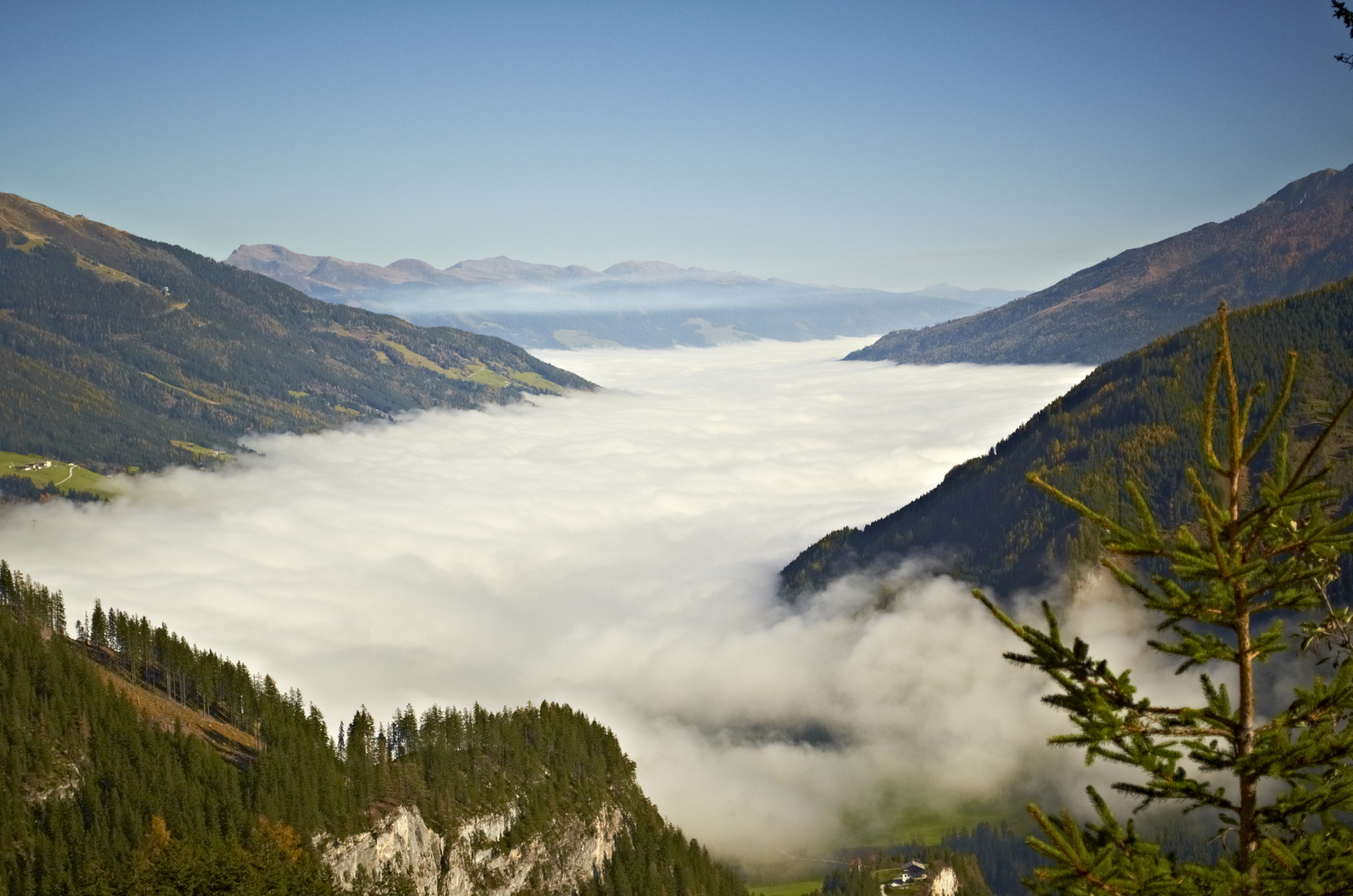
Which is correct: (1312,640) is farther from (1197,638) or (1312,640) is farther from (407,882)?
(407,882)

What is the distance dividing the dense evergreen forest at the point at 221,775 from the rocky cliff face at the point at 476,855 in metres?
1.59

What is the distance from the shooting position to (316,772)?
121 m

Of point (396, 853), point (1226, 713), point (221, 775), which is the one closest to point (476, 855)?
point (396, 853)

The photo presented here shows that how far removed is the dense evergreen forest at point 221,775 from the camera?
97.3 metres

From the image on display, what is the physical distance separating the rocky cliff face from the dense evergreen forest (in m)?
1.59

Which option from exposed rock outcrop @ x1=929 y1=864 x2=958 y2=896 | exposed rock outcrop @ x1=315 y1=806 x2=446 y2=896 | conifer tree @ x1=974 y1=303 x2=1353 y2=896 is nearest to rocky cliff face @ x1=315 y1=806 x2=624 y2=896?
exposed rock outcrop @ x1=315 y1=806 x2=446 y2=896

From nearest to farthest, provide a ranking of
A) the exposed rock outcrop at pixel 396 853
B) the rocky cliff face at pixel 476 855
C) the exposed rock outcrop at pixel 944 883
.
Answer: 1. the exposed rock outcrop at pixel 396 853
2. the rocky cliff face at pixel 476 855
3. the exposed rock outcrop at pixel 944 883

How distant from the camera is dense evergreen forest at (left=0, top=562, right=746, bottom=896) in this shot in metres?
97.3

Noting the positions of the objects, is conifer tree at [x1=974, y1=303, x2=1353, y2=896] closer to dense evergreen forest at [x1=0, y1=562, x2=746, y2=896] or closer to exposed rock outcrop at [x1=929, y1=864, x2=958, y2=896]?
dense evergreen forest at [x1=0, y1=562, x2=746, y2=896]

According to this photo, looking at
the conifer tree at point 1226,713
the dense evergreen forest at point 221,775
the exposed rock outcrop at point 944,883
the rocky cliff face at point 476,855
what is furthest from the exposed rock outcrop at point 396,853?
the conifer tree at point 1226,713

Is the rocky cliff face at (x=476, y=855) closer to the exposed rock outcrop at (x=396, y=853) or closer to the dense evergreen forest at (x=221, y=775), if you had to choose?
the exposed rock outcrop at (x=396, y=853)

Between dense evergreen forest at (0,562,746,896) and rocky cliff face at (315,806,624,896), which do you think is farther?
rocky cliff face at (315,806,624,896)

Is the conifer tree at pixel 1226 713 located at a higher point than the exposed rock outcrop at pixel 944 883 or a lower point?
higher

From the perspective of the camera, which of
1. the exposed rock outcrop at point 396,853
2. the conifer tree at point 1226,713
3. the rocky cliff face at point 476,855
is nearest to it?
the conifer tree at point 1226,713
